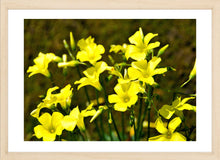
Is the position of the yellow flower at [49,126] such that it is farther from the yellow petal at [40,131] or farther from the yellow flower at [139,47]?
the yellow flower at [139,47]

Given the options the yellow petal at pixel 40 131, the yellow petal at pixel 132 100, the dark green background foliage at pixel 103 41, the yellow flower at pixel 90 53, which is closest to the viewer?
the yellow petal at pixel 132 100

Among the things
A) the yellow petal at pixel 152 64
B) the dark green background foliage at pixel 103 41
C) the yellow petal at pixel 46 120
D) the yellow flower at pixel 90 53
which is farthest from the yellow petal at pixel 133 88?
the dark green background foliage at pixel 103 41

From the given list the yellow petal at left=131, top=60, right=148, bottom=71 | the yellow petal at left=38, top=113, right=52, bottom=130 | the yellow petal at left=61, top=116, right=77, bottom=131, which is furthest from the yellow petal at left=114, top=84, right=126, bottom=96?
the yellow petal at left=38, top=113, right=52, bottom=130

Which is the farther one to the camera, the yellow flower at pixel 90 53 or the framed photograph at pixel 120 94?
the yellow flower at pixel 90 53

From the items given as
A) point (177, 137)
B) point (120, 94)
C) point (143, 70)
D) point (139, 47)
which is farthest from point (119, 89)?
point (177, 137)
